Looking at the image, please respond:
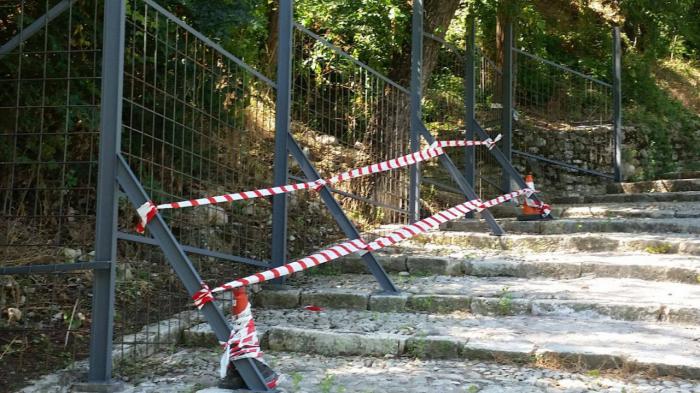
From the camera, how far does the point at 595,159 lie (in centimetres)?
1302

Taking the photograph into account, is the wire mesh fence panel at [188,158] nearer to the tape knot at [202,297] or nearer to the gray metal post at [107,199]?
the gray metal post at [107,199]

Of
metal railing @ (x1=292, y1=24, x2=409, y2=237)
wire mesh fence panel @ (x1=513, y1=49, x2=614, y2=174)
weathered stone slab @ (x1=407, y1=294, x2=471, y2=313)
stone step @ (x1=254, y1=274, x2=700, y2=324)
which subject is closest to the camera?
stone step @ (x1=254, y1=274, x2=700, y2=324)

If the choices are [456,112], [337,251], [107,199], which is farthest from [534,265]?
[456,112]

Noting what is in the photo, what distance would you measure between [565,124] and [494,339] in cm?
984

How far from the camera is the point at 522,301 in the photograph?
486 cm

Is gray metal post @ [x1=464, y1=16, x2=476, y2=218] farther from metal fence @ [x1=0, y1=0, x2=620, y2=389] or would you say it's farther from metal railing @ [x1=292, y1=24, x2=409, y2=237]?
metal railing @ [x1=292, y1=24, x2=409, y2=237]

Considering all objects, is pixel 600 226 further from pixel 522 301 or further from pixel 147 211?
pixel 147 211

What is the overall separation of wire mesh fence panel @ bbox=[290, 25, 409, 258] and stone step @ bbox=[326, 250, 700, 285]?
1.01m

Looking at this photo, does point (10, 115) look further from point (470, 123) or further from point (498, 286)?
point (470, 123)

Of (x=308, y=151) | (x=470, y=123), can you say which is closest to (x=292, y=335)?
(x=308, y=151)

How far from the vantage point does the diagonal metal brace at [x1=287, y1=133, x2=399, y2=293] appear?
5.28 m

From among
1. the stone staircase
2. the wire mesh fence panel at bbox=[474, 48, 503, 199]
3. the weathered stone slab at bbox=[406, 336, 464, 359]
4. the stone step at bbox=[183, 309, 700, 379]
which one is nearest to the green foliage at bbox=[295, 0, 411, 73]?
the wire mesh fence panel at bbox=[474, 48, 503, 199]

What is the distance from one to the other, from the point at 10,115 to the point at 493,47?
10051 millimetres

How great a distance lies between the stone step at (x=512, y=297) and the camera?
459 cm
